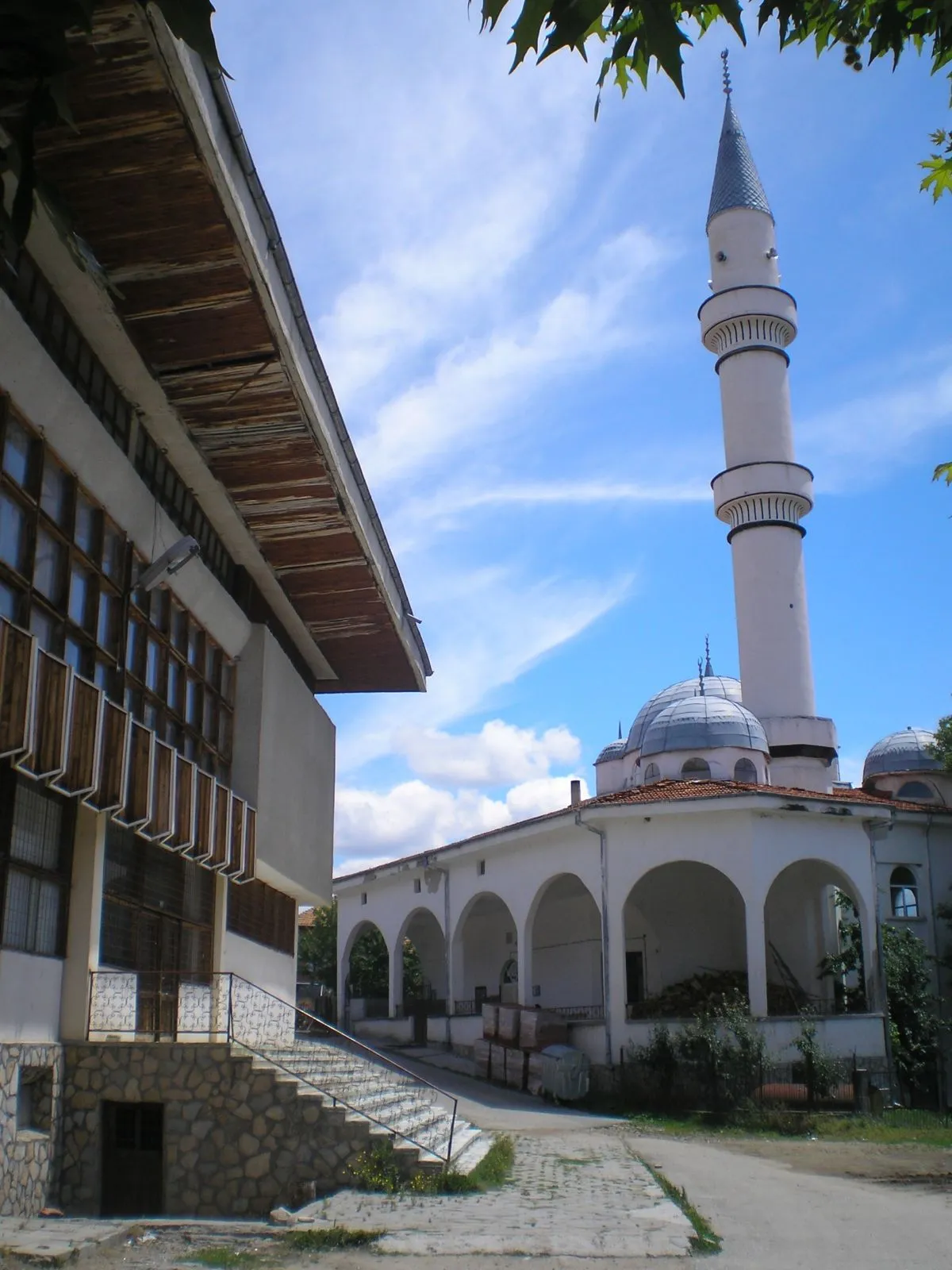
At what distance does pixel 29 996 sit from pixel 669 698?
83.5ft

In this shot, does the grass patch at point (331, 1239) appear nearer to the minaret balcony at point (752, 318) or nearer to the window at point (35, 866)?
the window at point (35, 866)

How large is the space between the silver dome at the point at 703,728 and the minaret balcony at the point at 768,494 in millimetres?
7339

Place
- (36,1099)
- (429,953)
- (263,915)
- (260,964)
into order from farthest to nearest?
(429,953), (263,915), (260,964), (36,1099)

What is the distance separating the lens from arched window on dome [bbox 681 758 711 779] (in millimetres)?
29172

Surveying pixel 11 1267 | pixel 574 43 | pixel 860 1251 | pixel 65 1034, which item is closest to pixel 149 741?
pixel 65 1034

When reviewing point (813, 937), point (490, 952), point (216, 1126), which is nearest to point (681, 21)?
point (216, 1126)

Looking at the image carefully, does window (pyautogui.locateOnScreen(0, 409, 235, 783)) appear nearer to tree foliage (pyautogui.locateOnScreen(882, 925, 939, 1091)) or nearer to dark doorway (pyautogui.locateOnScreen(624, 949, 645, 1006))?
tree foliage (pyautogui.locateOnScreen(882, 925, 939, 1091))

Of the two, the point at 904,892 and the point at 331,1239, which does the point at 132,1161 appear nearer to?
the point at 331,1239

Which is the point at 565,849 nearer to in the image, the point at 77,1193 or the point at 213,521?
the point at 213,521

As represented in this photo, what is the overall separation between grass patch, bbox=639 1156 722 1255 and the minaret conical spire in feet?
108

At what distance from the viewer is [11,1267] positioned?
683cm

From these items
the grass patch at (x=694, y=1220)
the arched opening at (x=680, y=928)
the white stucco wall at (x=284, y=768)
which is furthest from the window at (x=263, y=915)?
the arched opening at (x=680, y=928)

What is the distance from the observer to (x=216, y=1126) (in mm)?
10422

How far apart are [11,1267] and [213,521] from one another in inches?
325
